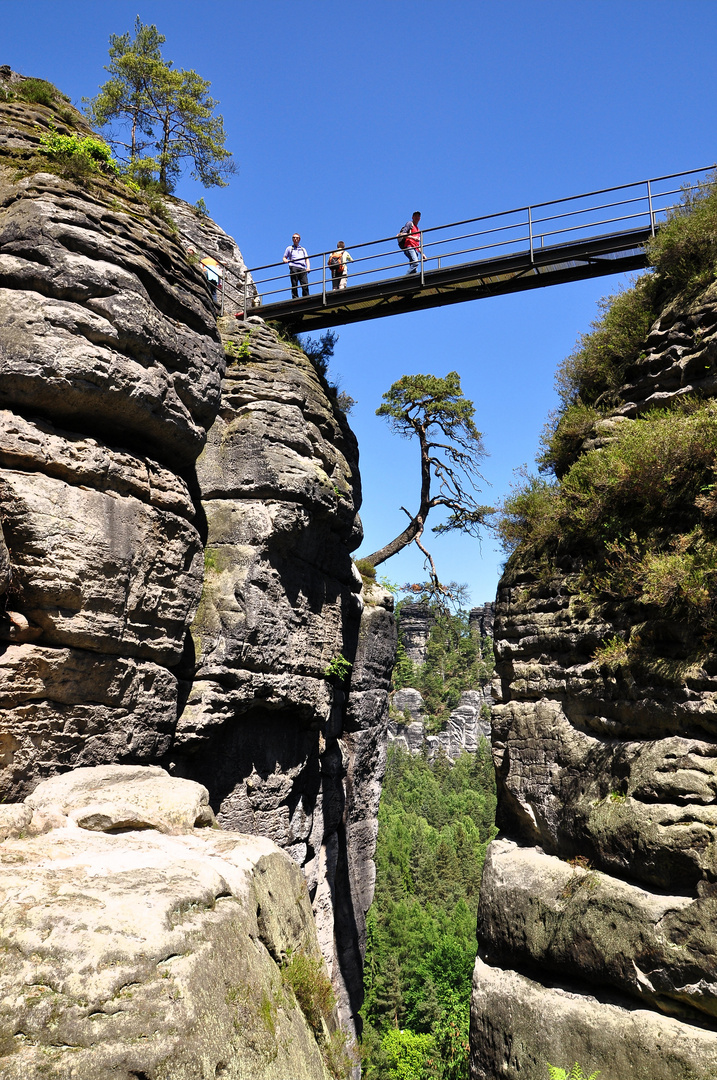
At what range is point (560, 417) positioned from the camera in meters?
9.51

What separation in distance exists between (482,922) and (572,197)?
1146cm

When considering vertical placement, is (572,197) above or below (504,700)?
above

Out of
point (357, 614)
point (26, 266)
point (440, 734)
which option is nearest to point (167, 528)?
point (26, 266)

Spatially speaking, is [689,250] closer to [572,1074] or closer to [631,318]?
[631,318]

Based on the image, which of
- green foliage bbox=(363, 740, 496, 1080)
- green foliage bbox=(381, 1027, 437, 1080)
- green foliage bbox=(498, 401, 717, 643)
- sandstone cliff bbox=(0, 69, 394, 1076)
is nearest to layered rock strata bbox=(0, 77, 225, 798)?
sandstone cliff bbox=(0, 69, 394, 1076)

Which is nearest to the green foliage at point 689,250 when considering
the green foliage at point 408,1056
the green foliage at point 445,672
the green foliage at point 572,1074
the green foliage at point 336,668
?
the green foliage at point 572,1074

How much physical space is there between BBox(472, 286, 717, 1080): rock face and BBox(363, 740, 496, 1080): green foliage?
9.65m

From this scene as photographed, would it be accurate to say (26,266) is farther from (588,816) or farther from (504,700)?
(588,816)

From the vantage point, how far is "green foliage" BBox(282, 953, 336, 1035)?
18.0 feet

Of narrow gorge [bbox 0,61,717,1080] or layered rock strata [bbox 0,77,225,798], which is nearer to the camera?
narrow gorge [bbox 0,61,717,1080]

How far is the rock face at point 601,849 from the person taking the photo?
18.0 feet

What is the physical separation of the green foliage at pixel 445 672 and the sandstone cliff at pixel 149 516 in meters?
65.7

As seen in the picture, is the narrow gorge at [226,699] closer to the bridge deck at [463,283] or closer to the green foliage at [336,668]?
the green foliage at [336,668]

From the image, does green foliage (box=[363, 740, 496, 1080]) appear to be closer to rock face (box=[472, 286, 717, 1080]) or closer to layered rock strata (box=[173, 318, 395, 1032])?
layered rock strata (box=[173, 318, 395, 1032])
